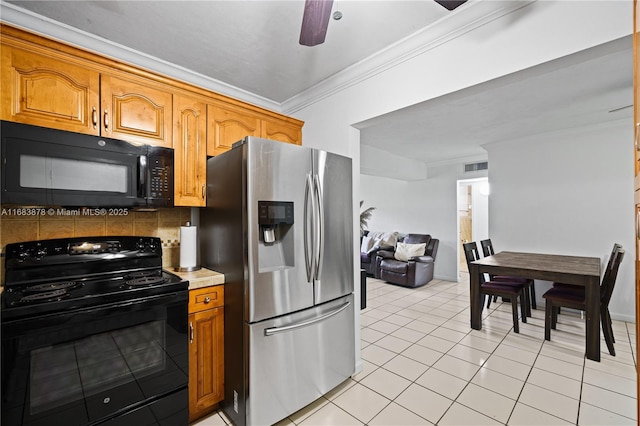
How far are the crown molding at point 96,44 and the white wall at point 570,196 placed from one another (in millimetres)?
4281

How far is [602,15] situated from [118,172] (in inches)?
108

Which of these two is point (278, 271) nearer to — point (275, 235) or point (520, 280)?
point (275, 235)

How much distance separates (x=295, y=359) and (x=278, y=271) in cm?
60

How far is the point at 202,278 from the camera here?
1878 mm

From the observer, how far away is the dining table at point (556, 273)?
2.68 metres

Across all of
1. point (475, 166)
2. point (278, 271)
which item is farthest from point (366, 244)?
point (278, 271)

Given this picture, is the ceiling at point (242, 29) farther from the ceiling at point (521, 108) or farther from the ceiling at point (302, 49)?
the ceiling at point (521, 108)

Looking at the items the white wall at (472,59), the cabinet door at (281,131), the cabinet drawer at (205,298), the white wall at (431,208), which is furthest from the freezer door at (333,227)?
the white wall at (431,208)

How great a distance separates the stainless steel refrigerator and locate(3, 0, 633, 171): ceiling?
31.0 inches

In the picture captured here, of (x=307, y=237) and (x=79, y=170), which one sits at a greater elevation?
(x=79, y=170)

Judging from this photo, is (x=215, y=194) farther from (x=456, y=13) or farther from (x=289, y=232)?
(x=456, y=13)

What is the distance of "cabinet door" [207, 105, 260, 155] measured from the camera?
88.0 inches

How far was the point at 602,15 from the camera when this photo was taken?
4.26ft

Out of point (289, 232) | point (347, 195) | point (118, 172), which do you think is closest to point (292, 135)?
point (347, 195)
